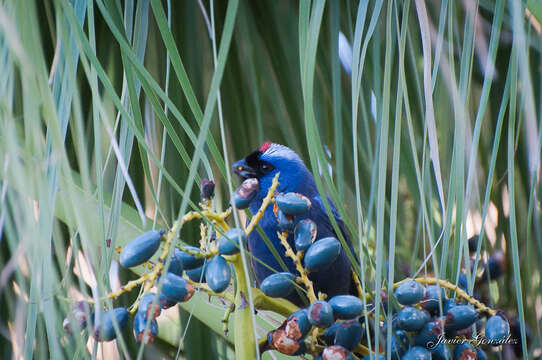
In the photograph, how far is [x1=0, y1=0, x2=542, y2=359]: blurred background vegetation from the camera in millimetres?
587

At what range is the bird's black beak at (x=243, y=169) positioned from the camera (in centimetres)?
129

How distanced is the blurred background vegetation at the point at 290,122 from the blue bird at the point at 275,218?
0.19 ft

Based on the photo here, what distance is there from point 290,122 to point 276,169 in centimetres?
22

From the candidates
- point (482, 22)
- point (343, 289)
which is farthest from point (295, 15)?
point (343, 289)

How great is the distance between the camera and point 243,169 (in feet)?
4.33

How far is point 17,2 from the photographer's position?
46cm

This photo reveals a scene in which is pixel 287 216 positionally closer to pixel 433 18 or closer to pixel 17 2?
pixel 17 2
